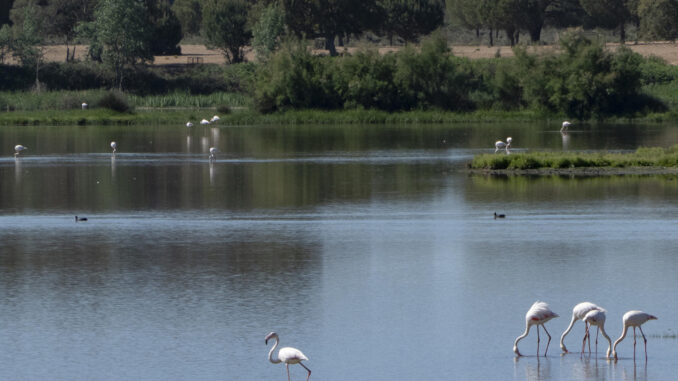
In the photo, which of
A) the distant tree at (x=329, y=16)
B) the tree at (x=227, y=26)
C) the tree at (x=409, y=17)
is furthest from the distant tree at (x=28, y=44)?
the tree at (x=409, y=17)

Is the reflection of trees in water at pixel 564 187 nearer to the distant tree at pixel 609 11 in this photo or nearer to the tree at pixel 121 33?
the tree at pixel 121 33

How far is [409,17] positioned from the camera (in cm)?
12912

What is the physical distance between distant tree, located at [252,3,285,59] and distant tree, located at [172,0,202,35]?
39.1 meters

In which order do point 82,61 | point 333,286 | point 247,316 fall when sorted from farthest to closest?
point 82,61 → point 333,286 → point 247,316

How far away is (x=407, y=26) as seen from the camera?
129875 mm

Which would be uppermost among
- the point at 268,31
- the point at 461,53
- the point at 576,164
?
the point at 268,31

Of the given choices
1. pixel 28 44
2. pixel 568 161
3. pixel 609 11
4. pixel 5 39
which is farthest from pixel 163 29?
pixel 568 161

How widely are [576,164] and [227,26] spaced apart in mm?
80857

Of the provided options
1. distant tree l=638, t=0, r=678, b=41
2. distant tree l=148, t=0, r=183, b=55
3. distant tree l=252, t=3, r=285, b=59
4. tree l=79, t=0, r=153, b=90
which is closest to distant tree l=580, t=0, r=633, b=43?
distant tree l=638, t=0, r=678, b=41

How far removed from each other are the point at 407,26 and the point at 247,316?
361 ft

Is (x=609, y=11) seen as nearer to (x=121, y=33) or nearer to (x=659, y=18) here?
(x=659, y=18)

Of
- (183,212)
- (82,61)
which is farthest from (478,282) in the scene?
(82,61)

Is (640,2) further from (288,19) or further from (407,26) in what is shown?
(288,19)

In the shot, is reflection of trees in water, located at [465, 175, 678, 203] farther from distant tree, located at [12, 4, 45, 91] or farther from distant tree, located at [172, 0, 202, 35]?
distant tree, located at [172, 0, 202, 35]
